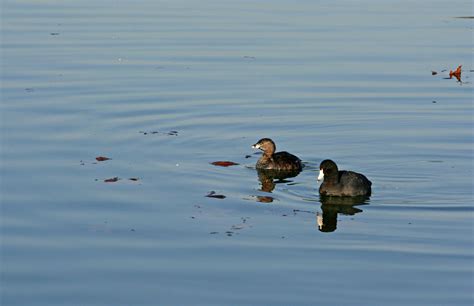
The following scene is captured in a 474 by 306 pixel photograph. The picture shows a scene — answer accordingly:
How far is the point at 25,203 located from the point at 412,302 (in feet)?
18.9

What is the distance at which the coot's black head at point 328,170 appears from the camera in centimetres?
1533

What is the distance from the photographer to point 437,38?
28422mm

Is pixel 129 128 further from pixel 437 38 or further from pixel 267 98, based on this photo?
pixel 437 38

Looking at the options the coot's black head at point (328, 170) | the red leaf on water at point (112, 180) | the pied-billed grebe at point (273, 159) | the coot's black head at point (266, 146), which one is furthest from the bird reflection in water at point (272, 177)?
the red leaf on water at point (112, 180)

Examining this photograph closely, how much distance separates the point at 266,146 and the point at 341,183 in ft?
7.32

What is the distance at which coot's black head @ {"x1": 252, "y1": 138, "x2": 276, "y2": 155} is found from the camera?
56.5 feet

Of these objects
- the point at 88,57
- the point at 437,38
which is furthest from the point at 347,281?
the point at 437,38

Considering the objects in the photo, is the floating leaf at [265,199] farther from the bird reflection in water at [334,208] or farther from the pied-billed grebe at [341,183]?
the pied-billed grebe at [341,183]

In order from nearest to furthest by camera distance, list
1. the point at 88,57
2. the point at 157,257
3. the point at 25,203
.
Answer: the point at 157,257 < the point at 25,203 < the point at 88,57

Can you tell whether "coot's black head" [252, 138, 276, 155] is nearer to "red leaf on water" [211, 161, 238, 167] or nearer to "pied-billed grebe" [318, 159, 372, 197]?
"red leaf on water" [211, 161, 238, 167]

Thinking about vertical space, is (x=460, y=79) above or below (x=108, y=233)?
above

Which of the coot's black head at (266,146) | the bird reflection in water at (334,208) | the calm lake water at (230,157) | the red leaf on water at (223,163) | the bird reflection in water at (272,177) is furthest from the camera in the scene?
the coot's black head at (266,146)

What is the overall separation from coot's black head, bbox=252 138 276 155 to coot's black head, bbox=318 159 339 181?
5.76 ft

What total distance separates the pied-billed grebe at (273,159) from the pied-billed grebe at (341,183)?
4.32 feet
